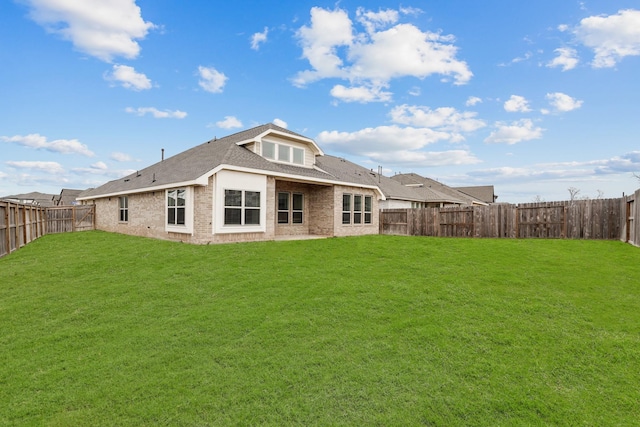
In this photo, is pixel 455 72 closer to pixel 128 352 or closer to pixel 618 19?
pixel 618 19

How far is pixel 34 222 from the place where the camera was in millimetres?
16641

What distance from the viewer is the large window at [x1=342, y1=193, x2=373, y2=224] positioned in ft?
58.9

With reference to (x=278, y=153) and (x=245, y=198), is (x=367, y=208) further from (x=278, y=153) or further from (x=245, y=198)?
(x=245, y=198)

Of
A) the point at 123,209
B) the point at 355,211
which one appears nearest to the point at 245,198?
the point at 355,211

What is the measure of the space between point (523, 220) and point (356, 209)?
8450mm

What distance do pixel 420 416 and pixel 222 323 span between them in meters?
3.44

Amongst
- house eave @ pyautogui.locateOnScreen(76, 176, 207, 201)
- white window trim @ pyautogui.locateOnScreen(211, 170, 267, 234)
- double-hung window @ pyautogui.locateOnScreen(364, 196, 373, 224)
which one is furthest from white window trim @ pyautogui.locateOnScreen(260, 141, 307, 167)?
house eave @ pyautogui.locateOnScreen(76, 176, 207, 201)

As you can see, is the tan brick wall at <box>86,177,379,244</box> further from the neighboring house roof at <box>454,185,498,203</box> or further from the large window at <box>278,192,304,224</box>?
the neighboring house roof at <box>454,185,498,203</box>

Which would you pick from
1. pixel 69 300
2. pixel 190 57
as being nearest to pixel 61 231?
pixel 190 57

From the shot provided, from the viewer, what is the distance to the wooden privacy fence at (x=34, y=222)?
1151 centimetres

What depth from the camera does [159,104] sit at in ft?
56.4

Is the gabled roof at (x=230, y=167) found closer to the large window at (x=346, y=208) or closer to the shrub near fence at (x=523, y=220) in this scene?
the large window at (x=346, y=208)

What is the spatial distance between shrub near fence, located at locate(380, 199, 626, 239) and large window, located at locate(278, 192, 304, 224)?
19.8 ft

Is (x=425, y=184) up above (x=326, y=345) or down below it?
above
